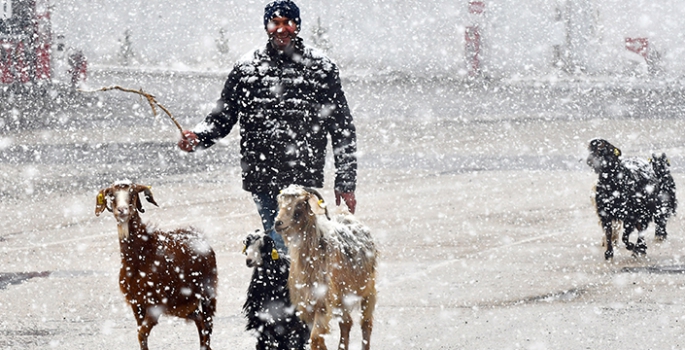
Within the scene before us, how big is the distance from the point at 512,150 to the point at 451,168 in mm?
2868

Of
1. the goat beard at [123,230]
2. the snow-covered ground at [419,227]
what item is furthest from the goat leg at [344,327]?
the goat beard at [123,230]

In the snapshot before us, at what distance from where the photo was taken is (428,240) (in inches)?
454

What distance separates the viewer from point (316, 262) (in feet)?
19.5

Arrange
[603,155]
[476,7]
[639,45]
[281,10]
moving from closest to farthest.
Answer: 1. [281,10]
2. [603,155]
3. [639,45]
4. [476,7]

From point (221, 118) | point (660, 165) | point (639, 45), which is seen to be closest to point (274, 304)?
point (221, 118)

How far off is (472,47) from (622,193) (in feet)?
94.7

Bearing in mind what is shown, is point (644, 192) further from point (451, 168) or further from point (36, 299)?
point (451, 168)

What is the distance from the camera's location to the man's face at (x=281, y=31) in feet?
20.6

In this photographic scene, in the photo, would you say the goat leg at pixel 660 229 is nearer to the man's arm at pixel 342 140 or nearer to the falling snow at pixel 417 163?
the falling snow at pixel 417 163

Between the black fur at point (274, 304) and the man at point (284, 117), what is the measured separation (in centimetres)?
20


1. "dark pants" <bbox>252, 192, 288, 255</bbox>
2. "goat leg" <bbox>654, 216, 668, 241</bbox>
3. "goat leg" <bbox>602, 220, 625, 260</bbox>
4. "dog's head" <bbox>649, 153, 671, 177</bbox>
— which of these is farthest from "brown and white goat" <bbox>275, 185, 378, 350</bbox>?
"dog's head" <bbox>649, 153, 671, 177</bbox>

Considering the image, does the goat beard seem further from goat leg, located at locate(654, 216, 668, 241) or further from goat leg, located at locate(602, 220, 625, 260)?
goat leg, located at locate(654, 216, 668, 241)

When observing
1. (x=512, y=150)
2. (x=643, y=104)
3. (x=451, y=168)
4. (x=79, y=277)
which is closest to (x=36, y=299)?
(x=79, y=277)

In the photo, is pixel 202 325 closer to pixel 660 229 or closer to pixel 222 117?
pixel 222 117
